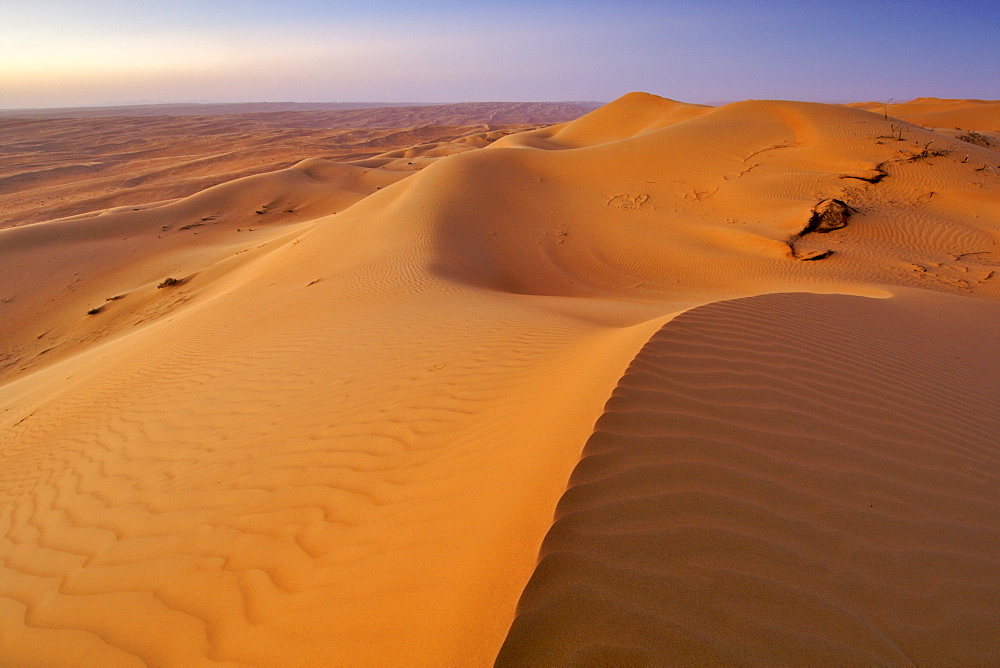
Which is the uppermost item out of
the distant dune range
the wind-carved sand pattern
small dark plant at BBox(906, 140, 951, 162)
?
small dark plant at BBox(906, 140, 951, 162)

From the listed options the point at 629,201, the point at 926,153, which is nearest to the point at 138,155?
the point at 629,201

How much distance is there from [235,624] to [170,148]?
53786mm

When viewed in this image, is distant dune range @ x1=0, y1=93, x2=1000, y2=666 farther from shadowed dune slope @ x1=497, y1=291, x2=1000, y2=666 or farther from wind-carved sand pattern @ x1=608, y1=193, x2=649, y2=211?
wind-carved sand pattern @ x1=608, y1=193, x2=649, y2=211

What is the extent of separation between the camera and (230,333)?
727 centimetres

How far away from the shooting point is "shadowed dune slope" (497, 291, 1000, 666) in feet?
4.86

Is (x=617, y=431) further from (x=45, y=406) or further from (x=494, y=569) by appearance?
(x=45, y=406)

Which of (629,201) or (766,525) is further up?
(629,201)

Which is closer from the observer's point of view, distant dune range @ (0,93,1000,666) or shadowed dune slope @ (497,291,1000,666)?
shadowed dune slope @ (497,291,1000,666)

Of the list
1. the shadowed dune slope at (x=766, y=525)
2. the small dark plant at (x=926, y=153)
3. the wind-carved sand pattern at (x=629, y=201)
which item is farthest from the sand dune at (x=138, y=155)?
the small dark plant at (x=926, y=153)

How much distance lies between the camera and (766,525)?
6.10 ft

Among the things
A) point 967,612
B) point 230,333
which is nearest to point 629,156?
point 230,333

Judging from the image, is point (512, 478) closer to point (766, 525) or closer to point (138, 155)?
point (766, 525)

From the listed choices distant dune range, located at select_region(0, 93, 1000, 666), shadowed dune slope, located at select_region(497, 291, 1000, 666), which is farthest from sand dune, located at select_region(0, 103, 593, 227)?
shadowed dune slope, located at select_region(497, 291, 1000, 666)

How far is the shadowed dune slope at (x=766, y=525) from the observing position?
1482 mm
